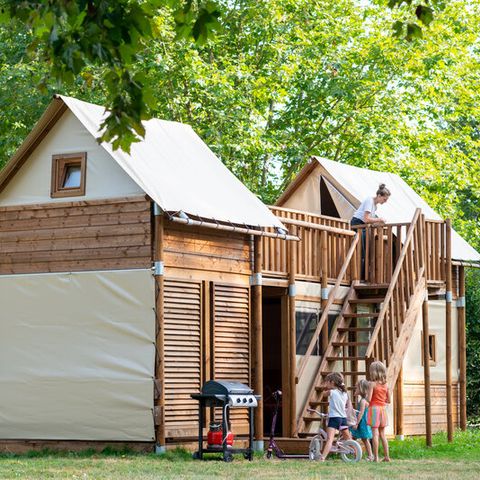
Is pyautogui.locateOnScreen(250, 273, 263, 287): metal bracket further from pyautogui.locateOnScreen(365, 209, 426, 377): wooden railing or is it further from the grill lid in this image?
the grill lid

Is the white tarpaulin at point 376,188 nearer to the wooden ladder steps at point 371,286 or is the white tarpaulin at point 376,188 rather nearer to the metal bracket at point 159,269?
the wooden ladder steps at point 371,286

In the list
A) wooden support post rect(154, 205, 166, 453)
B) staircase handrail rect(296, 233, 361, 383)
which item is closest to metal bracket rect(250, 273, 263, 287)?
staircase handrail rect(296, 233, 361, 383)

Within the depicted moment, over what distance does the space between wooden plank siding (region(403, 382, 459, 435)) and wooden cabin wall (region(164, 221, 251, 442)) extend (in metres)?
6.26

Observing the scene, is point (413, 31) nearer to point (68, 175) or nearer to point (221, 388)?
point (221, 388)

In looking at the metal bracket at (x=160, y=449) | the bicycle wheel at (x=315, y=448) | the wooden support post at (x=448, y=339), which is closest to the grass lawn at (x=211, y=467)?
the metal bracket at (x=160, y=449)

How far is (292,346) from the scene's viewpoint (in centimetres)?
2014

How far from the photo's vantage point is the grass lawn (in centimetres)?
1450

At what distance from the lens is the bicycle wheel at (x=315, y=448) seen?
1734 centimetres

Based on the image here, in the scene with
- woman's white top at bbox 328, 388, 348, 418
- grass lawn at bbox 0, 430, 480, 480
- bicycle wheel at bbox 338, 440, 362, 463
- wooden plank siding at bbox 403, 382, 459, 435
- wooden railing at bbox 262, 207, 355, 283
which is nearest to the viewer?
grass lawn at bbox 0, 430, 480, 480

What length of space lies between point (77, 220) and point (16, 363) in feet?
7.69

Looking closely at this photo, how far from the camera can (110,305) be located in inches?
708

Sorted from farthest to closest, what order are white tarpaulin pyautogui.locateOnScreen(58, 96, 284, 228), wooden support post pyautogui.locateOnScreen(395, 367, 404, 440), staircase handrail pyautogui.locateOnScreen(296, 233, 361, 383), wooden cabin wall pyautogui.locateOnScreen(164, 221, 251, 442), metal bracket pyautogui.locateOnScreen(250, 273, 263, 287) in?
wooden support post pyautogui.locateOnScreen(395, 367, 404, 440)
staircase handrail pyautogui.locateOnScreen(296, 233, 361, 383)
metal bracket pyautogui.locateOnScreen(250, 273, 263, 287)
white tarpaulin pyautogui.locateOnScreen(58, 96, 284, 228)
wooden cabin wall pyautogui.locateOnScreen(164, 221, 251, 442)

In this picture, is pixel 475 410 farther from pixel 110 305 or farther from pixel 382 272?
pixel 110 305

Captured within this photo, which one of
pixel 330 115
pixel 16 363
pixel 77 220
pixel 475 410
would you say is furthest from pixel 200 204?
pixel 475 410
